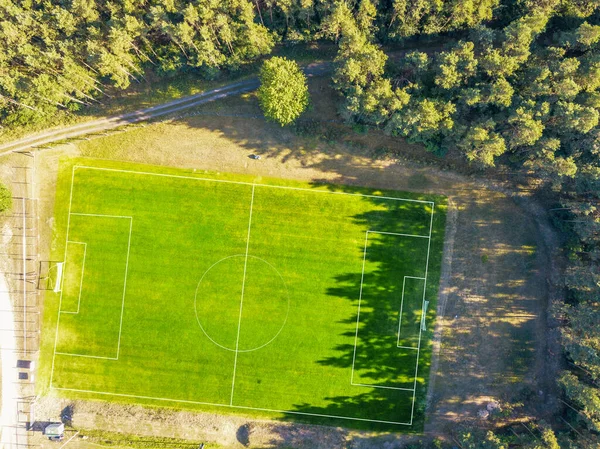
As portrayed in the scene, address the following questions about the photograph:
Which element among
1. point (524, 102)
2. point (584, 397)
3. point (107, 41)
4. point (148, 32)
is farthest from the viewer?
point (148, 32)

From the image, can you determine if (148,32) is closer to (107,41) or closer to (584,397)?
(107,41)

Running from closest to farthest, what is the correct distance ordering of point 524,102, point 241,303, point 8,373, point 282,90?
point 524,102, point 282,90, point 241,303, point 8,373

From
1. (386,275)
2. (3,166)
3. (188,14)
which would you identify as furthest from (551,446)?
(3,166)

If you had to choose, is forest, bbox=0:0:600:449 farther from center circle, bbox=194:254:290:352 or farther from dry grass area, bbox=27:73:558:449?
center circle, bbox=194:254:290:352

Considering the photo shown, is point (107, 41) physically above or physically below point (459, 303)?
above

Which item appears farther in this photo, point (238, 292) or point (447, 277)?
point (238, 292)

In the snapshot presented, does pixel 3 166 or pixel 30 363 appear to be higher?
pixel 3 166

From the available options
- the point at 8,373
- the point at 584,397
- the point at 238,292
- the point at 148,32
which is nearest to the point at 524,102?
the point at 584,397

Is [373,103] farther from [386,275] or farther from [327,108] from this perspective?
[386,275]

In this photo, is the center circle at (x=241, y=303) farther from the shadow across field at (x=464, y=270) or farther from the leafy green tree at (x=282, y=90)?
the leafy green tree at (x=282, y=90)
